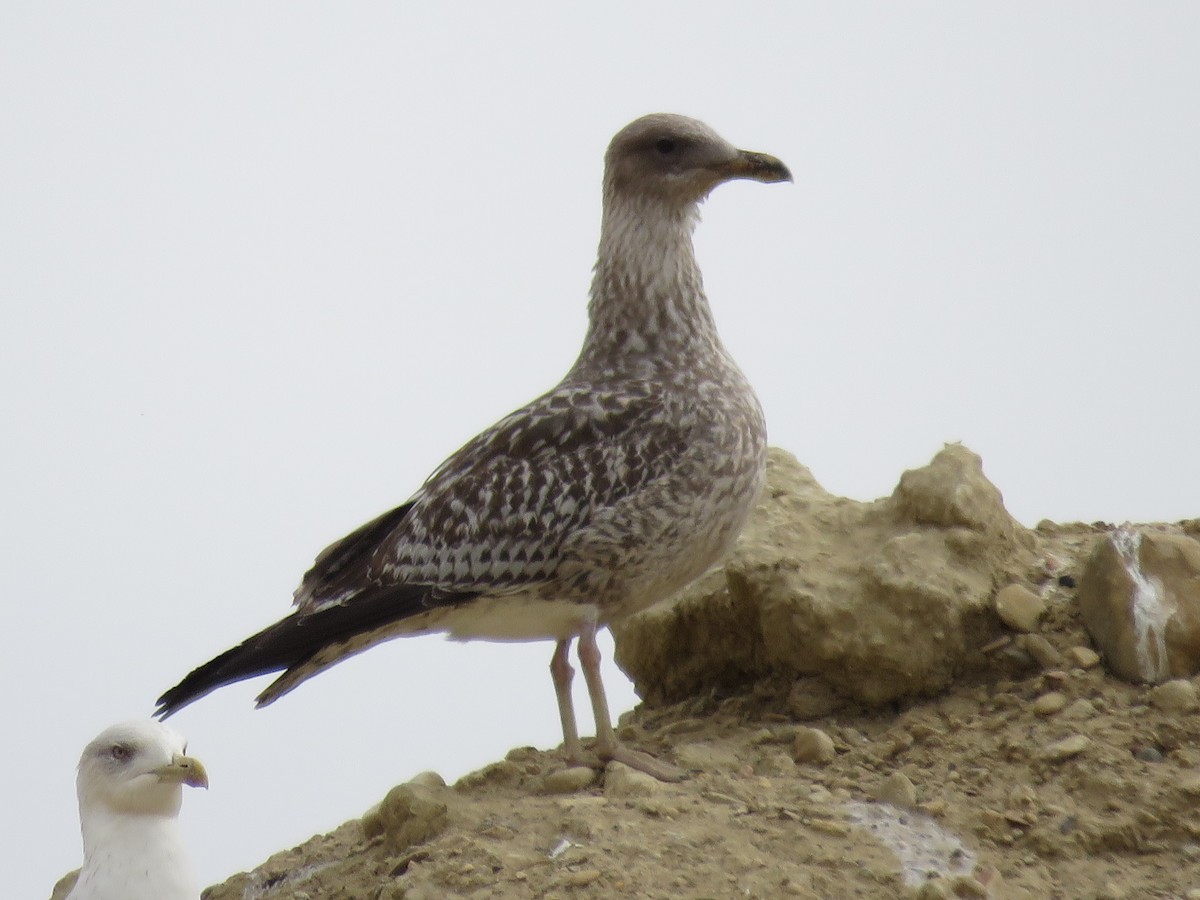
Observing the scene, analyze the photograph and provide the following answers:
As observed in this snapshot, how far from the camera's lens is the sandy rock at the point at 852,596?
7016 millimetres

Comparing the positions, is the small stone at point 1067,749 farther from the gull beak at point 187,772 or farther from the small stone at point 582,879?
the gull beak at point 187,772

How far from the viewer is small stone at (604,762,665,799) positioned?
6418 mm

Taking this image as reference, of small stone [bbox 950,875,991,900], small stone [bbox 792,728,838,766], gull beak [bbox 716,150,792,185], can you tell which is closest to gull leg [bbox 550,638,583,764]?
small stone [bbox 792,728,838,766]

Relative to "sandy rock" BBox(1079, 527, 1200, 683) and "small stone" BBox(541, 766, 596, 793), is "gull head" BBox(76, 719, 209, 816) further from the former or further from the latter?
"sandy rock" BBox(1079, 527, 1200, 683)

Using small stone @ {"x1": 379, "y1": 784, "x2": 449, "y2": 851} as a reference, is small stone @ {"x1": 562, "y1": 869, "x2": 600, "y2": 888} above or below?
below

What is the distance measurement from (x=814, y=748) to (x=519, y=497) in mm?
1400

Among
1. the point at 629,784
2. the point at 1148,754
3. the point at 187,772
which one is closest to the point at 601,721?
the point at 629,784

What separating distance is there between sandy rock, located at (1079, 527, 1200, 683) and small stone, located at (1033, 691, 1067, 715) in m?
0.24

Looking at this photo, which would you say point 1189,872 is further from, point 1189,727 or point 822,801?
point 822,801

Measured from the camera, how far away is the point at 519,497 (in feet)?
22.8

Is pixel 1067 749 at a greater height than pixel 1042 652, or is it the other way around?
pixel 1042 652

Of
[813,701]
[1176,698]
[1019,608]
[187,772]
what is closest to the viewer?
[187,772]

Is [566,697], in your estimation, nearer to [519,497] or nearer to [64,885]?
[519,497]

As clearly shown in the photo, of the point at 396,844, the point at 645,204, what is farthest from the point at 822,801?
the point at 645,204
